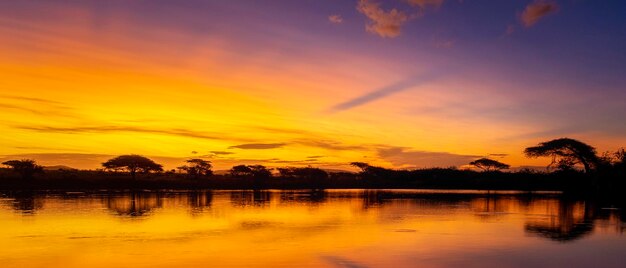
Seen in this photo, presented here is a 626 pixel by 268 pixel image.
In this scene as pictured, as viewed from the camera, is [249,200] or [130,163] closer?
[249,200]

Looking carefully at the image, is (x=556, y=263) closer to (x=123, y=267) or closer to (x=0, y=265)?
(x=123, y=267)

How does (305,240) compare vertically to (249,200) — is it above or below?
above

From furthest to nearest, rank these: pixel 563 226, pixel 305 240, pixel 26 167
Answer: pixel 26 167
pixel 563 226
pixel 305 240

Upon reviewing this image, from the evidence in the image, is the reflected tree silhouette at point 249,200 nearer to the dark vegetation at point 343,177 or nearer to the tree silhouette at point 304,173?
the dark vegetation at point 343,177

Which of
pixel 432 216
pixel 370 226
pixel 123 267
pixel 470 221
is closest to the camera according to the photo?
pixel 123 267

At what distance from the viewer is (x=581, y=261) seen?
50.8 ft

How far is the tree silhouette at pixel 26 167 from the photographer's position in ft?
247

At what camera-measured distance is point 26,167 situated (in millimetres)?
76938

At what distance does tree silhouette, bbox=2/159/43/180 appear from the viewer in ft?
247

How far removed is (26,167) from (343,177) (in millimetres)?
77922

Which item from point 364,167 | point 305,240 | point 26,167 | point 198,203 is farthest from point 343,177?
point 305,240

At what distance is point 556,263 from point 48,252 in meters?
15.4

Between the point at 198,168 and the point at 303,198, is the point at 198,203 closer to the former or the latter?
the point at 303,198

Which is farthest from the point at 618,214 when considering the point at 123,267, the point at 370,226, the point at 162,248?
the point at 123,267
